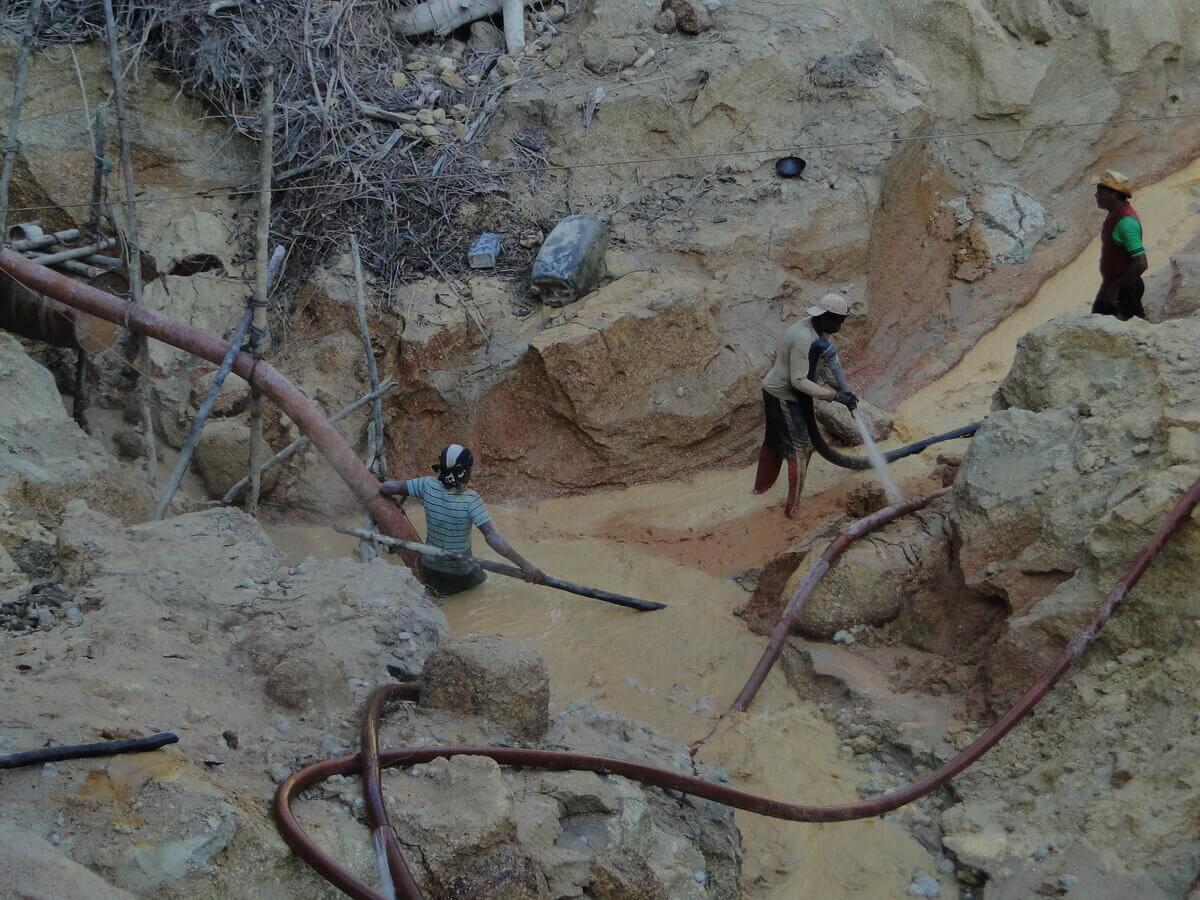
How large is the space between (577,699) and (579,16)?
6.89 m

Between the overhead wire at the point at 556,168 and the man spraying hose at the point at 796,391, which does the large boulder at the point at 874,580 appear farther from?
the overhead wire at the point at 556,168

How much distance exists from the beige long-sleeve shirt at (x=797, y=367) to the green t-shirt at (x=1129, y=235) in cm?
207

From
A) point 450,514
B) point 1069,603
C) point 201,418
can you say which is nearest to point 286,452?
point 201,418

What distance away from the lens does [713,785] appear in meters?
4.43

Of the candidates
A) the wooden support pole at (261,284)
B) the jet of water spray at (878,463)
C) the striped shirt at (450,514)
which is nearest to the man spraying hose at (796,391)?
the jet of water spray at (878,463)

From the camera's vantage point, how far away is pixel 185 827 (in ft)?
11.1

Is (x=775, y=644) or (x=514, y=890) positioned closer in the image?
(x=514, y=890)

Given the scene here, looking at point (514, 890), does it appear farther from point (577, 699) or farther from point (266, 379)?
point (266, 379)

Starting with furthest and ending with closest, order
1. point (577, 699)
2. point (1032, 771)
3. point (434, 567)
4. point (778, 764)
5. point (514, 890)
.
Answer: point (434, 567) < point (577, 699) < point (778, 764) < point (1032, 771) < point (514, 890)

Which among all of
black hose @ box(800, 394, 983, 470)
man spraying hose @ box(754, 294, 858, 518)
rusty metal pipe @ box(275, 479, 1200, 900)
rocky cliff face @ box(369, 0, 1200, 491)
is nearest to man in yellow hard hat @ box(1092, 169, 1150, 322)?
black hose @ box(800, 394, 983, 470)

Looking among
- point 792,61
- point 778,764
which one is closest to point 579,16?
point 792,61

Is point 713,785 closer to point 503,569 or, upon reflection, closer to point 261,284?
point 503,569

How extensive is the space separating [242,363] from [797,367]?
3446 mm

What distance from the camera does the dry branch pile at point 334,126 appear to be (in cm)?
933
